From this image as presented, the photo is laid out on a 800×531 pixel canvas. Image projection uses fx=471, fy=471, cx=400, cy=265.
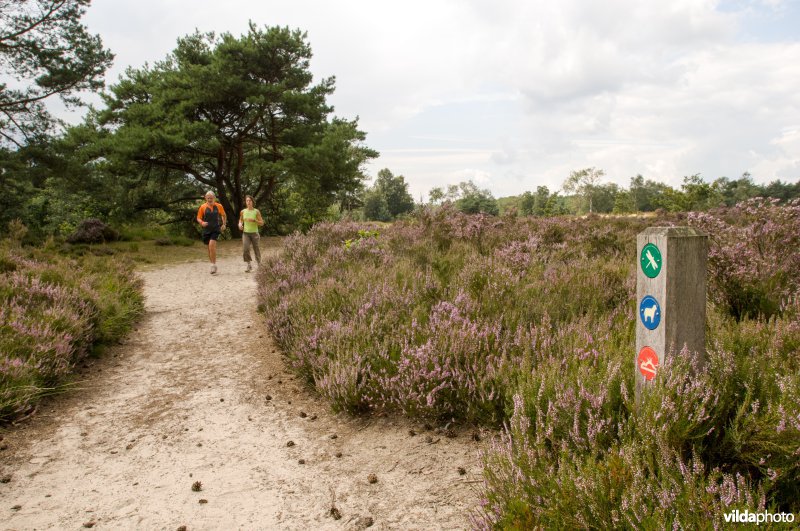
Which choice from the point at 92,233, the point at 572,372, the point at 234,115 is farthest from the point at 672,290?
the point at 234,115

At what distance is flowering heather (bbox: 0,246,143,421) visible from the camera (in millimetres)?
4191

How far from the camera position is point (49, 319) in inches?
204

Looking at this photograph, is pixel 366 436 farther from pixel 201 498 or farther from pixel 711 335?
pixel 711 335

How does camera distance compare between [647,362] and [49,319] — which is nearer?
[647,362]

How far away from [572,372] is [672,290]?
768 millimetres

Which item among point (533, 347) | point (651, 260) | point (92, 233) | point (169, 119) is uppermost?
point (169, 119)

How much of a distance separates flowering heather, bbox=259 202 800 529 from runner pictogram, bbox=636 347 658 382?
95 millimetres

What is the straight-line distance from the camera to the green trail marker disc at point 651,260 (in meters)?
2.32

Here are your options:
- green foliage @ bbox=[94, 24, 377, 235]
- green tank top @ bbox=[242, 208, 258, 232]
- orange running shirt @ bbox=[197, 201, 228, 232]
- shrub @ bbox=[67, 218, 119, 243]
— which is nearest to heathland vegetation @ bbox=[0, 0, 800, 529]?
green tank top @ bbox=[242, 208, 258, 232]

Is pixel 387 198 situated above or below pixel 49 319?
above

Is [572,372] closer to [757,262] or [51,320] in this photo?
[757,262]

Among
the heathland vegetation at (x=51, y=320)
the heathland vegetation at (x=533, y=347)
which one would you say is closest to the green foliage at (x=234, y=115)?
the heathland vegetation at (x=533, y=347)

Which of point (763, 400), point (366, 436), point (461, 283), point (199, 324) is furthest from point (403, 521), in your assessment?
point (199, 324)

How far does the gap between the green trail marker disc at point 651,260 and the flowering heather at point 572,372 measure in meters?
0.41
